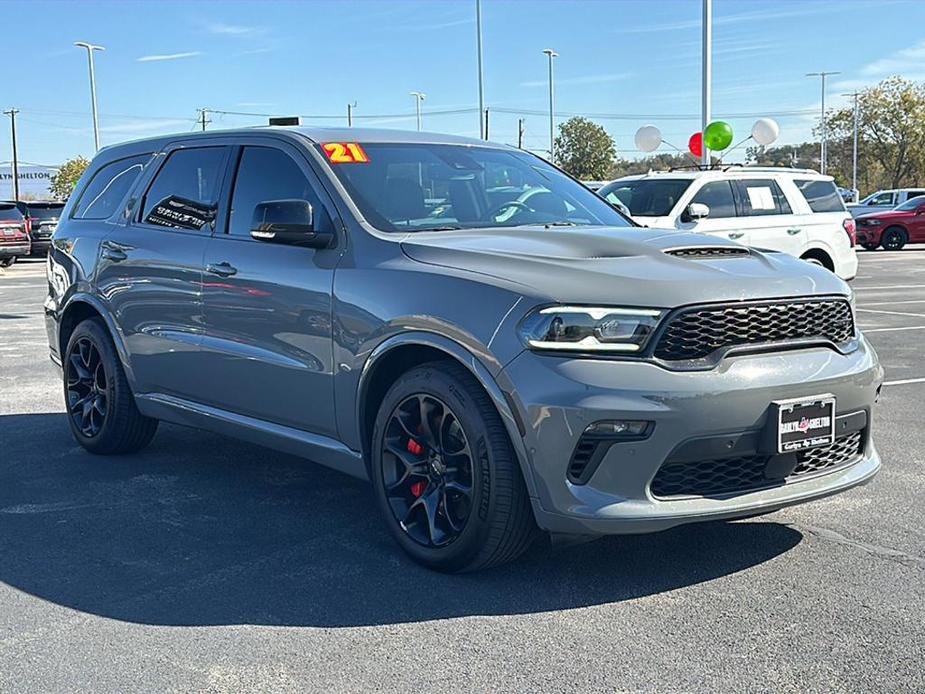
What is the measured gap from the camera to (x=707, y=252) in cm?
421

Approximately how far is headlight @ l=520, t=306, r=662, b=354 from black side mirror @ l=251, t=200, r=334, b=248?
127cm

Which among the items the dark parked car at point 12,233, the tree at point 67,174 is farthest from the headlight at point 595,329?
the tree at point 67,174

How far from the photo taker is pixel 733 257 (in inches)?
165

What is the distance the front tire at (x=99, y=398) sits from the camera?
19.6 feet

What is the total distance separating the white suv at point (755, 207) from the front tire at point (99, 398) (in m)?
7.83

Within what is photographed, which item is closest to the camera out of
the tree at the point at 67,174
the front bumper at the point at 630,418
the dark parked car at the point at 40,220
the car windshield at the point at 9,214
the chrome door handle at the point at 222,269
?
the front bumper at the point at 630,418

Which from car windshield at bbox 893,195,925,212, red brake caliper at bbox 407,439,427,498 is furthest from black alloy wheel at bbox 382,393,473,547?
car windshield at bbox 893,195,925,212

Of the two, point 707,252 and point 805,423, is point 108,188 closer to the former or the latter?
point 707,252

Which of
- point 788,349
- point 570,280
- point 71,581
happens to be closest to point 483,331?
point 570,280

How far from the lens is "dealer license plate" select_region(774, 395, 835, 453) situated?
370 cm

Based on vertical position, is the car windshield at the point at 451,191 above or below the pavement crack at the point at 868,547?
above

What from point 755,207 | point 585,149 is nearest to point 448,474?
point 755,207

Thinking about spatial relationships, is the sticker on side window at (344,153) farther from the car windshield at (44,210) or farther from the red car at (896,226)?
the red car at (896,226)

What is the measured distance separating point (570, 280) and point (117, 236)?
321 centimetres
